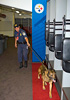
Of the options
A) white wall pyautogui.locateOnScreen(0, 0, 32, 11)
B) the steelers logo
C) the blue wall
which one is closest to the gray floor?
the blue wall

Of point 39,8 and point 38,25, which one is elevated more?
point 39,8

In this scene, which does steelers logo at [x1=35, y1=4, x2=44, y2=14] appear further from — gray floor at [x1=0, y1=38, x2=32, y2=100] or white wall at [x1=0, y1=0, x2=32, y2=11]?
gray floor at [x1=0, y1=38, x2=32, y2=100]

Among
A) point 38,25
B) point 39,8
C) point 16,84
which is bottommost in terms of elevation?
point 16,84

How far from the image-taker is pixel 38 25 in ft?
16.3

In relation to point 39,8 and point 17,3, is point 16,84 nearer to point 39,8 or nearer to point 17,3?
point 39,8

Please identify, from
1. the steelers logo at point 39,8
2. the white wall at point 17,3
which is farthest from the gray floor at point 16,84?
the white wall at point 17,3

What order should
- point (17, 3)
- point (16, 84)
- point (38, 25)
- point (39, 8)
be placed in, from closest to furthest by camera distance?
1. point (16, 84)
2. point (39, 8)
3. point (38, 25)
4. point (17, 3)

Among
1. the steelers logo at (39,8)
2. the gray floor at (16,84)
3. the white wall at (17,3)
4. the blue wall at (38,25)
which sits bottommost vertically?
the gray floor at (16,84)

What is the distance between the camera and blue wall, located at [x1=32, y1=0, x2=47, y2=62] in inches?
192

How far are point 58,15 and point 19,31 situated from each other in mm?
1419

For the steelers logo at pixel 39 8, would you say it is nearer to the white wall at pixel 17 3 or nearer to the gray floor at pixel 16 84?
the white wall at pixel 17 3

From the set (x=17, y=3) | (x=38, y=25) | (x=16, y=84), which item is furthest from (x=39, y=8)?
(x=16, y=84)

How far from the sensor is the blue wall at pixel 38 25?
4.87 metres

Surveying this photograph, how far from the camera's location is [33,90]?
2.95m
